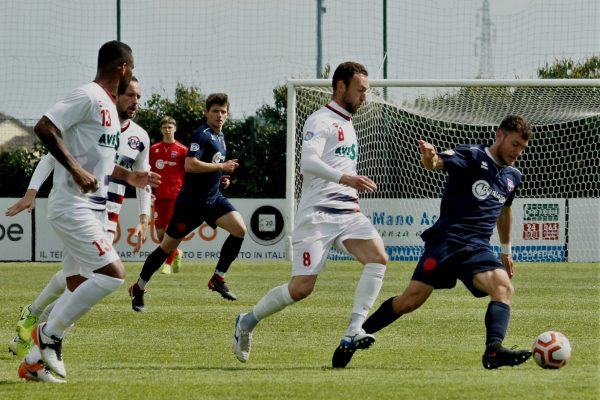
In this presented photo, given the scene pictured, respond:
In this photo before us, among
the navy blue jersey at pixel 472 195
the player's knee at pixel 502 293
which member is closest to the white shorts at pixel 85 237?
the navy blue jersey at pixel 472 195

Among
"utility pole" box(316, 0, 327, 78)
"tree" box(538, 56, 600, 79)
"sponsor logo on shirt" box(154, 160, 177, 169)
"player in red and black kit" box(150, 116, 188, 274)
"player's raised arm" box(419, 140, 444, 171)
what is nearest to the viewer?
"player's raised arm" box(419, 140, 444, 171)

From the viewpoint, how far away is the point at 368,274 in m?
8.73

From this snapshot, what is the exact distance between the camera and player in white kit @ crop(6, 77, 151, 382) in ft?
24.8

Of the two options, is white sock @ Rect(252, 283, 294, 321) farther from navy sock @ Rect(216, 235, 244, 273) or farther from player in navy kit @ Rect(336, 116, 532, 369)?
navy sock @ Rect(216, 235, 244, 273)

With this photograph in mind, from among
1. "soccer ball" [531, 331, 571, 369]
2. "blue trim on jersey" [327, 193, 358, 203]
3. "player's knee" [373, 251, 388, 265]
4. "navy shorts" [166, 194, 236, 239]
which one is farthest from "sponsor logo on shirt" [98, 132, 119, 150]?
"navy shorts" [166, 194, 236, 239]

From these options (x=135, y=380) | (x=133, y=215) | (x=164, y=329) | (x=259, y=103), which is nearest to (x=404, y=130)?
(x=259, y=103)

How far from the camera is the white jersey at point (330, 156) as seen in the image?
869 cm

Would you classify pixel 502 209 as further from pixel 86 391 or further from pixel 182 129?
pixel 182 129

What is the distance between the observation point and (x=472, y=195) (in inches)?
340

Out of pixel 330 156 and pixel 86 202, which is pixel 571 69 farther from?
pixel 86 202

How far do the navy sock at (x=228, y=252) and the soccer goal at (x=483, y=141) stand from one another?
25.0 ft

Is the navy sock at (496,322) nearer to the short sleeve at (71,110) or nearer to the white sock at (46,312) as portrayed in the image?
the short sleeve at (71,110)

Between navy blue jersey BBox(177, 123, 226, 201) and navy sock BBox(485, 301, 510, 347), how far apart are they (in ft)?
20.5

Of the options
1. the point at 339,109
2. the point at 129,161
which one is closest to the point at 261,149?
the point at 129,161
